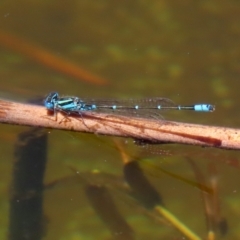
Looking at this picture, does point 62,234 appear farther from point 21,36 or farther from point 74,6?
point 74,6

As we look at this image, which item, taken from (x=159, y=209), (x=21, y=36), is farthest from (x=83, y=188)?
(x=21, y=36)

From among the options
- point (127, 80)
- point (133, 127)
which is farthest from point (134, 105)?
point (133, 127)

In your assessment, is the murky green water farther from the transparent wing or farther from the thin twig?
the thin twig

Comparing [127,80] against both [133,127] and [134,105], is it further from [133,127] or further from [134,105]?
[133,127]

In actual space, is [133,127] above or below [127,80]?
below

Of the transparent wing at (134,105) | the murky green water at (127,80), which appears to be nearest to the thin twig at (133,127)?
the transparent wing at (134,105)
